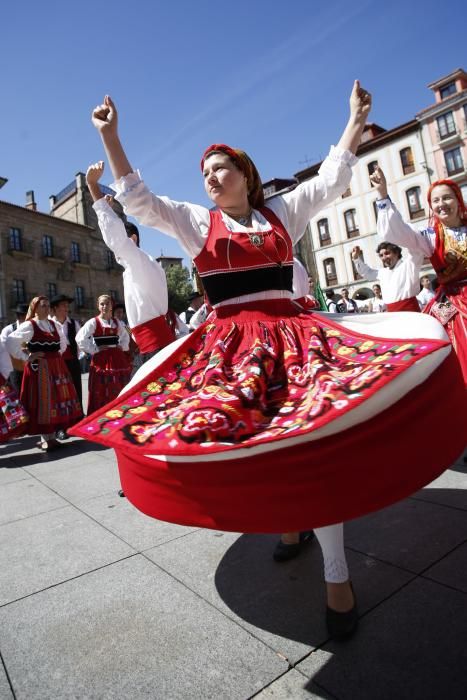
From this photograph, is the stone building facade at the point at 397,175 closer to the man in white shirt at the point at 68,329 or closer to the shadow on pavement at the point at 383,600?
the man in white shirt at the point at 68,329

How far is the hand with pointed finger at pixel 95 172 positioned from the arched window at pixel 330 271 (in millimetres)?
31679

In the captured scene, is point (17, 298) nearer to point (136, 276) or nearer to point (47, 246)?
point (47, 246)

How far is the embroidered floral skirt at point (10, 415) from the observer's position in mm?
5340

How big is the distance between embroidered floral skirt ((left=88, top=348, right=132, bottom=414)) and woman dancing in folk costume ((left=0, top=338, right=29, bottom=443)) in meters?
1.10

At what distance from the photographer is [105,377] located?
647 cm

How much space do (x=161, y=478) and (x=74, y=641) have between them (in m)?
0.84

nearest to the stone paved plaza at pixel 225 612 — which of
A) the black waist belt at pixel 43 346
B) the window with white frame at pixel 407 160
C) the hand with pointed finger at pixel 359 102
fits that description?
the hand with pointed finger at pixel 359 102

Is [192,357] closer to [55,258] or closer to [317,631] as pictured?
[317,631]

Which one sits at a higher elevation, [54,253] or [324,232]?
[54,253]

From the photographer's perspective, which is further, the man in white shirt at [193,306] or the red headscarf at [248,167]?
the man in white shirt at [193,306]

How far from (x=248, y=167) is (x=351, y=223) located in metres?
31.3

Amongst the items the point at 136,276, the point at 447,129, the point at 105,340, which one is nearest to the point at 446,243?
the point at 136,276

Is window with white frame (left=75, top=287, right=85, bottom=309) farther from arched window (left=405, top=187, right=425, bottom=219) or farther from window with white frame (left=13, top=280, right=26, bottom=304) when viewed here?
arched window (left=405, top=187, right=425, bottom=219)

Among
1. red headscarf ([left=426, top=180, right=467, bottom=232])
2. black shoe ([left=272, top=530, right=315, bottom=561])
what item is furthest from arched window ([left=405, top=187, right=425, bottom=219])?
black shoe ([left=272, top=530, right=315, bottom=561])
